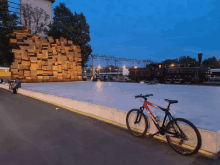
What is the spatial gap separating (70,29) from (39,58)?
271 inches

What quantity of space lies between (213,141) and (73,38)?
2221 cm

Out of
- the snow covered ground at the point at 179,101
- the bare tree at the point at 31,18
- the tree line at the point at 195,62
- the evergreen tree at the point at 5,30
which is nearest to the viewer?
the snow covered ground at the point at 179,101

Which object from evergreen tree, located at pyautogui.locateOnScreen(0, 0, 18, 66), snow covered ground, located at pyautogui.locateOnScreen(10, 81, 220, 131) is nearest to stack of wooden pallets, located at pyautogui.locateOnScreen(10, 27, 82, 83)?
evergreen tree, located at pyautogui.locateOnScreen(0, 0, 18, 66)

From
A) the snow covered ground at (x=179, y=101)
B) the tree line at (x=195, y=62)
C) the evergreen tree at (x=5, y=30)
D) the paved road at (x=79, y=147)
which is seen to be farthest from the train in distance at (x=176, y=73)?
the evergreen tree at (x=5, y=30)

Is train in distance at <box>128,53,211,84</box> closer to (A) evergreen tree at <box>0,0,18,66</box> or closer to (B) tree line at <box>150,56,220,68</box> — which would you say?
(B) tree line at <box>150,56,220,68</box>

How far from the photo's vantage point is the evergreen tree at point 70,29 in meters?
21.7

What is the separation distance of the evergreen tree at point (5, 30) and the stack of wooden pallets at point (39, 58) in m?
4.80

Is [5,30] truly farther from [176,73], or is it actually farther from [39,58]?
[176,73]

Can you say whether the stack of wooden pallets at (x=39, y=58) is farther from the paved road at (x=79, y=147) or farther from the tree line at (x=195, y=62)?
the paved road at (x=79, y=147)

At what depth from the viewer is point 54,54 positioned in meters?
18.1

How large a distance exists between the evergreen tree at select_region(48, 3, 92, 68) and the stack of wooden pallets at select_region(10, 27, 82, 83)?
2.90m

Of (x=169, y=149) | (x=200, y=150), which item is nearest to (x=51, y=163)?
(x=169, y=149)

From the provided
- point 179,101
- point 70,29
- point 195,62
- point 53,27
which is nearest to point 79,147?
point 179,101

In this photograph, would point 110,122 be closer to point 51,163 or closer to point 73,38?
point 51,163
